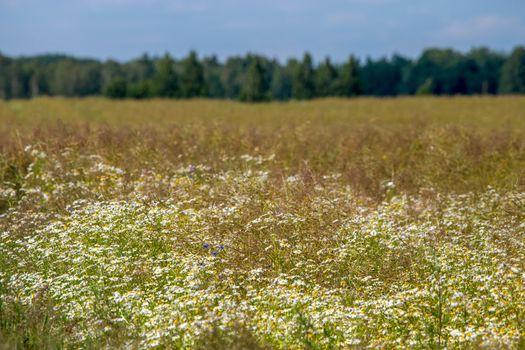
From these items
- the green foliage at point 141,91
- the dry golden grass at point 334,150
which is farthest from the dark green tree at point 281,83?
the dry golden grass at point 334,150

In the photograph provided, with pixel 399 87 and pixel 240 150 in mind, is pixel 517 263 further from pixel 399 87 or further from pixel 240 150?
pixel 399 87

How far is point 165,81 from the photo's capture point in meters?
65.1

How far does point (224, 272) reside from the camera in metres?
6.42

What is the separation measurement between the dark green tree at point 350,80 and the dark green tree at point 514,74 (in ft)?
138

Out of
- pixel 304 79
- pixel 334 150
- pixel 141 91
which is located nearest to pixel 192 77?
pixel 141 91

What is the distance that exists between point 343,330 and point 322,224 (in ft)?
7.73

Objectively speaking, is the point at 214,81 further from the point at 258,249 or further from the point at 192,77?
the point at 258,249

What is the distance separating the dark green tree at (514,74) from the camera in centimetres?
9825

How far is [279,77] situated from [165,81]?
5975cm

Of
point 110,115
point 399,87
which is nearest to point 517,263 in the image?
point 110,115

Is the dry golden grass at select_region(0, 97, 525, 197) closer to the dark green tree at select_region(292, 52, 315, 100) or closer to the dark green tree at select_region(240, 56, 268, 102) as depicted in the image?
the dark green tree at select_region(240, 56, 268, 102)

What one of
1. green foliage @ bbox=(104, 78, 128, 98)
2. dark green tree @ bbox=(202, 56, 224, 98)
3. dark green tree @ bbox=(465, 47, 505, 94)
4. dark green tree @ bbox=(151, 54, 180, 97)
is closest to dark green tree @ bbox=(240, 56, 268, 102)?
dark green tree @ bbox=(151, 54, 180, 97)

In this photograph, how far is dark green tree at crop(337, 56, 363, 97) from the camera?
2584 inches

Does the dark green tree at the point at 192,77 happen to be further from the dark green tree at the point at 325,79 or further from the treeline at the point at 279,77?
the dark green tree at the point at 325,79
